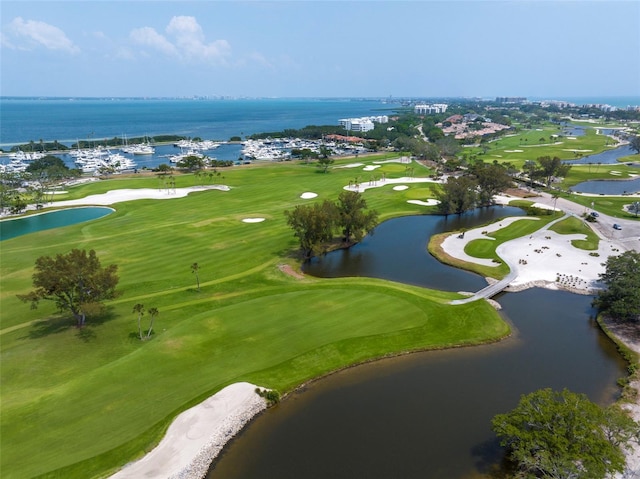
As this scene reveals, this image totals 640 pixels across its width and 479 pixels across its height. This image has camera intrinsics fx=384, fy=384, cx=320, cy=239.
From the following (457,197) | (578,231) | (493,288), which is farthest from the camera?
(457,197)

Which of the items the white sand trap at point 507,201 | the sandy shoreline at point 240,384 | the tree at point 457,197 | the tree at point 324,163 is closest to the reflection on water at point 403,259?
the tree at point 457,197

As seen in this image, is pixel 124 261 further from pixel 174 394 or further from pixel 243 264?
pixel 174 394

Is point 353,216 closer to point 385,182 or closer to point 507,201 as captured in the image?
point 507,201

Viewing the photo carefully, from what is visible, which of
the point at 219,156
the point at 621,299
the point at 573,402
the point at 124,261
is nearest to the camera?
the point at 573,402

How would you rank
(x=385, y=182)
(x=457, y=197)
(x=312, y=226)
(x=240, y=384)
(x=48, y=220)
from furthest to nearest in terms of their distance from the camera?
(x=385, y=182) < (x=48, y=220) < (x=457, y=197) < (x=312, y=226) < (x=240, y=384)

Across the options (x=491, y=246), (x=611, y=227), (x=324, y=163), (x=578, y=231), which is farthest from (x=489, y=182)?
(x=324, y=163)

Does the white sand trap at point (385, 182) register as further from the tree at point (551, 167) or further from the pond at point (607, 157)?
the pond at point (607, 157)

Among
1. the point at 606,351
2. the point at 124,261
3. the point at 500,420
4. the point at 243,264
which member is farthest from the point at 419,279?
the point at 124,261
